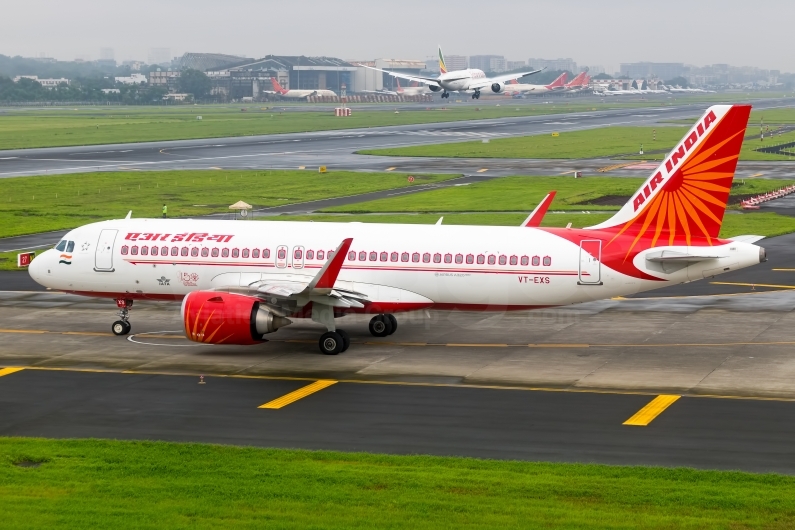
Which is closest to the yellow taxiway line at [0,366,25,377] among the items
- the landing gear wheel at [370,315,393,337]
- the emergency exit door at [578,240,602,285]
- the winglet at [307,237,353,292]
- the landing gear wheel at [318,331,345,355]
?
the winglet at [307,237,353,292]

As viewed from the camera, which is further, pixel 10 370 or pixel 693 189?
pixel 693 189

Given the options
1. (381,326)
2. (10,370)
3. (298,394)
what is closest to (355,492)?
(298,394)

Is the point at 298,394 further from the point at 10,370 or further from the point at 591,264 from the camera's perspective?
the point at 591,264

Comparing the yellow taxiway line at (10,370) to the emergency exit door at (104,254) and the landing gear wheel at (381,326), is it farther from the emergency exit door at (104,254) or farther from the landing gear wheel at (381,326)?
the landing gear wheel at (381,326)

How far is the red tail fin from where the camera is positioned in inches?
1499

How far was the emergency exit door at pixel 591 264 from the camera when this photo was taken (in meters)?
39.4

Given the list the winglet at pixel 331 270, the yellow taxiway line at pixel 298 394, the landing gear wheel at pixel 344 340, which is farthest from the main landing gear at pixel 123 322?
the yellow taxiway line at pixel 298 394

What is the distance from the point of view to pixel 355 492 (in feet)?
79.9

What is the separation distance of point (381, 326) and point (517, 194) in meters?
51.3

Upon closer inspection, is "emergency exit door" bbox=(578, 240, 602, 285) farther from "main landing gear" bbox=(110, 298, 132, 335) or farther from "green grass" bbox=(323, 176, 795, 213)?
"green grass" bbox=(323, 176, 795, 213)

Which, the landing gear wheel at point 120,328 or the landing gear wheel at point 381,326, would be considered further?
the landing gear wheel at point 120,328

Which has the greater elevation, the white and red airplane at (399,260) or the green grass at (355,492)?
the white and red airplane at (399,260)

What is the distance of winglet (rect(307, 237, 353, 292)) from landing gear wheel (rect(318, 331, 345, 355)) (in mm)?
2239

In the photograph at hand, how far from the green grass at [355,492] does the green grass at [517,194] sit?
5545 cm
